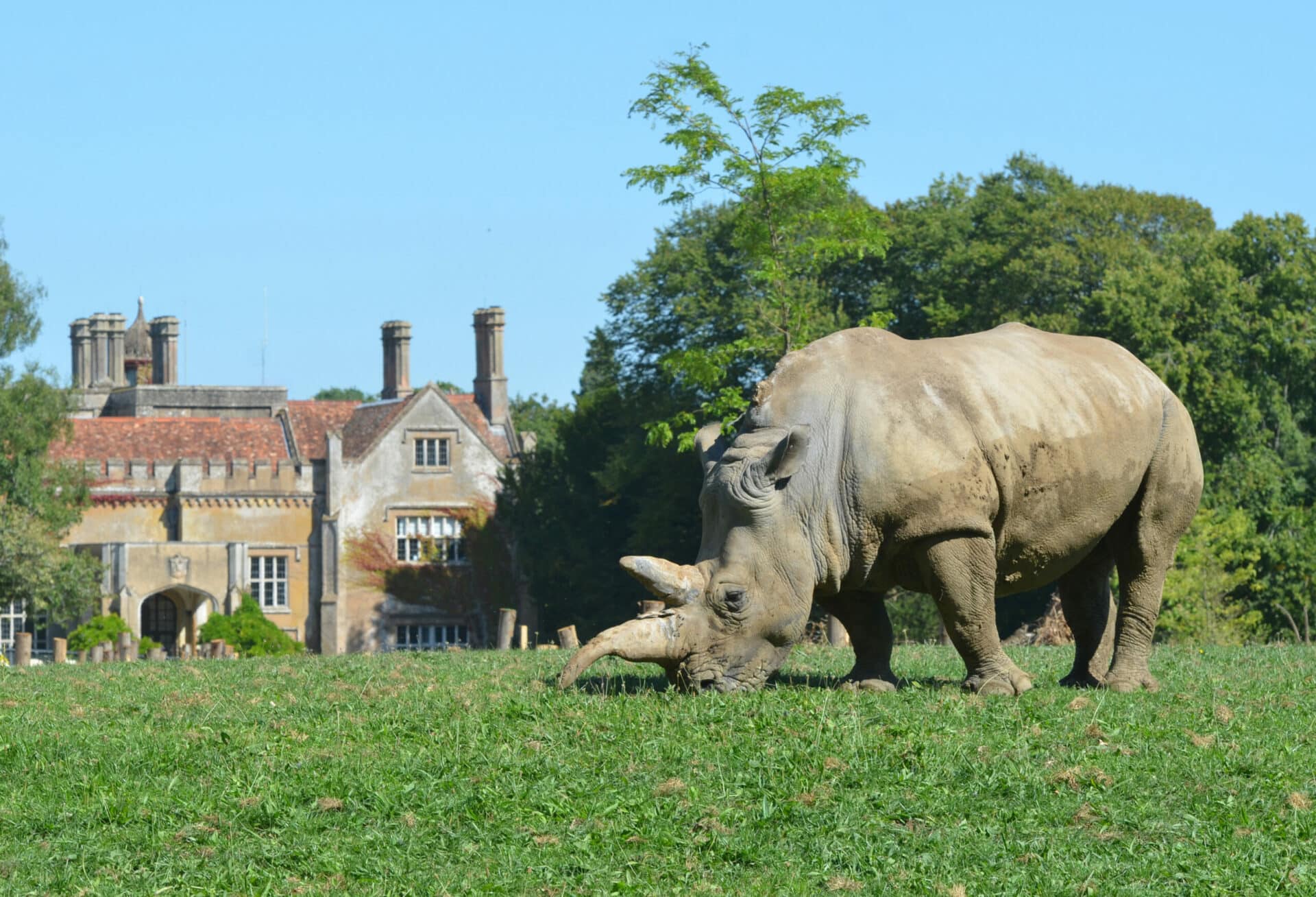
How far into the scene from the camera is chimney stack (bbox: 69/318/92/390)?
297 feet

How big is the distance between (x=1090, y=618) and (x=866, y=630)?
2187 millimetres

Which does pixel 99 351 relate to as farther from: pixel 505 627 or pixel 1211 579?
pixel 505 627

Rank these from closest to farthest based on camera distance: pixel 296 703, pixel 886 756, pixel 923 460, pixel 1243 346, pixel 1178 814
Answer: pixel 1178 814, pixel 886 756, pixel 923 460, pixel 296 703, pixel 1243 346

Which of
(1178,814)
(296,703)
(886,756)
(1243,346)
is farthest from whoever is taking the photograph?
(1243,346)

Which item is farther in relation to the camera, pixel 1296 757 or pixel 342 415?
pixel 342 415

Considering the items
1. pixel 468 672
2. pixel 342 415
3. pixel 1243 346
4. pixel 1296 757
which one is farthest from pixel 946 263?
pixel 1296 757

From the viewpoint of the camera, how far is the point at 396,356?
273 feet

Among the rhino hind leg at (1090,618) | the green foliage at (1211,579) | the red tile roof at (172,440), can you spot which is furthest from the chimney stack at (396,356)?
the rhino hind leg at (1090,618)

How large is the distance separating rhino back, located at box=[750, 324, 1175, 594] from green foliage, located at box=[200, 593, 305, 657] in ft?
156

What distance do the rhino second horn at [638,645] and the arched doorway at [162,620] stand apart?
59.2 m

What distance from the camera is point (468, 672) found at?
1797 centimetres

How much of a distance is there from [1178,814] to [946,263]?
156ft

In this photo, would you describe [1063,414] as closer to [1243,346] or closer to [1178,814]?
[1178,814]

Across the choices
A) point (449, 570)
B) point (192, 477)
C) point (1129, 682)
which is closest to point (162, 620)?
point (192, 477)
